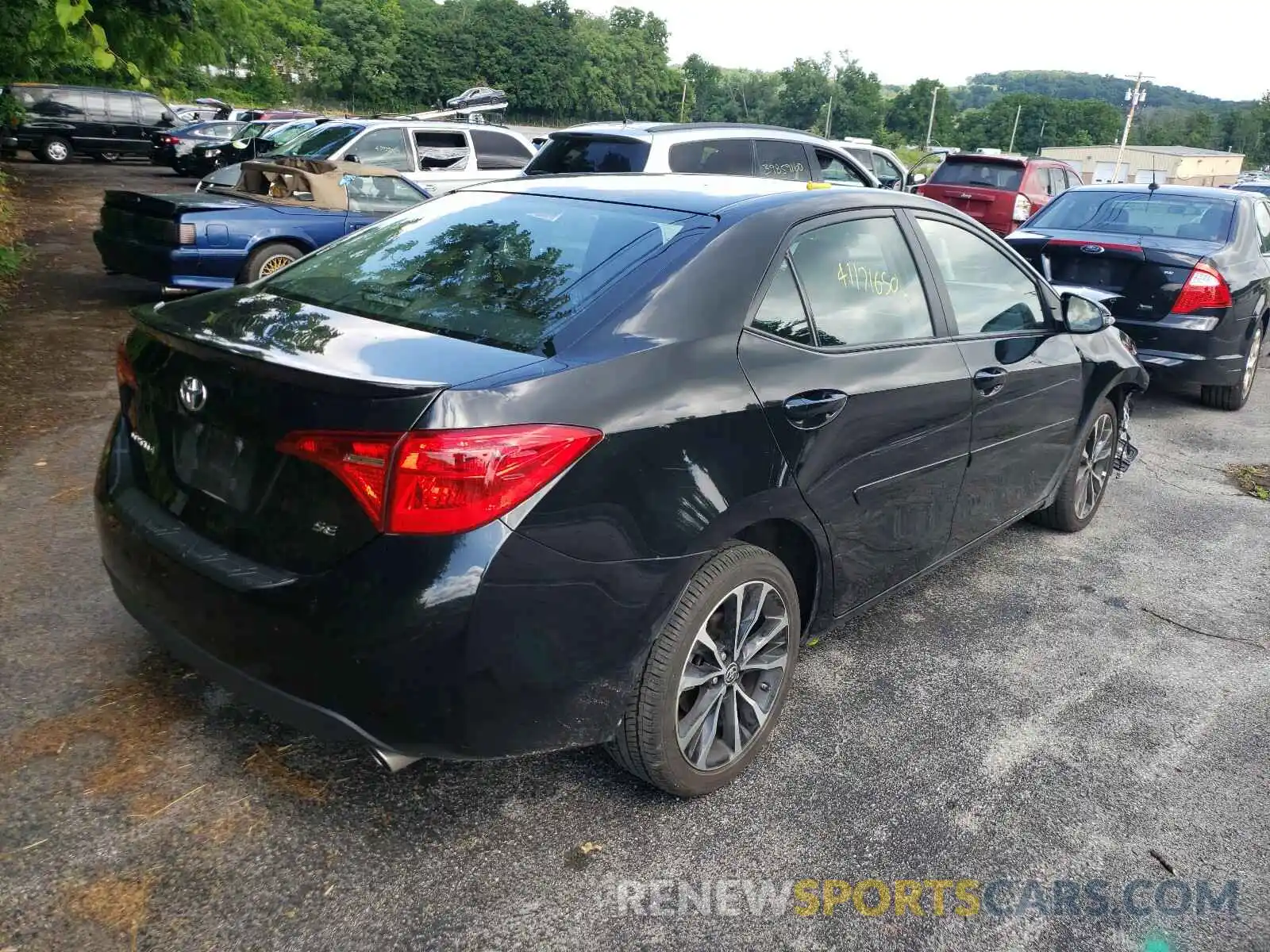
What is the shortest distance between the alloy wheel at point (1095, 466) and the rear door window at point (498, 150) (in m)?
9.81

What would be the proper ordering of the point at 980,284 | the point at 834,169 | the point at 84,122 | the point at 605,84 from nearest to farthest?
the point at 980,284, the point at 834,169, the point at 84,122, the point at 605,84

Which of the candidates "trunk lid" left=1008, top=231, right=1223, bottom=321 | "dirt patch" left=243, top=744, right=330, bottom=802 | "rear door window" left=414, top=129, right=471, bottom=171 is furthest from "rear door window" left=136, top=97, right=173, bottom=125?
"dirt patch" left=243, top=744, right=330, bottom=802

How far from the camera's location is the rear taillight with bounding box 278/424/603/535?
218 centimetres

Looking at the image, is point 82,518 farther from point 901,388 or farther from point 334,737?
point 901,388

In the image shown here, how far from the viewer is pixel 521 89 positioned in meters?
110

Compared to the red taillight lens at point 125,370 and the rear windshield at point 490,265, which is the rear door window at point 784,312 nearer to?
the rear windshield at point 490,265

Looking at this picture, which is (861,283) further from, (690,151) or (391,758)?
(690,151)

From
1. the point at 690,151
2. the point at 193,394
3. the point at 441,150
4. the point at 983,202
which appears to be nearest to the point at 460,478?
the point at 193,394

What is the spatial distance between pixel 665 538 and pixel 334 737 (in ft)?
3.01

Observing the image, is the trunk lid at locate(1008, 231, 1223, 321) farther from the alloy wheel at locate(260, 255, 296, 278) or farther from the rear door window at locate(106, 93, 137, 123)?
the rear door window at locate(106, 93, 137, 123)

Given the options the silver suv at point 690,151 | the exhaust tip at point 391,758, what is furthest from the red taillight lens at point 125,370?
the silver suv at point 690,151

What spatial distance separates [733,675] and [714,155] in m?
6.87

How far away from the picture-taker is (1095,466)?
5.11 meters

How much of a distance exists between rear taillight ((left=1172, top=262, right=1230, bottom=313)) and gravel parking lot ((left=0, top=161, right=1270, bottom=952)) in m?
3.48
